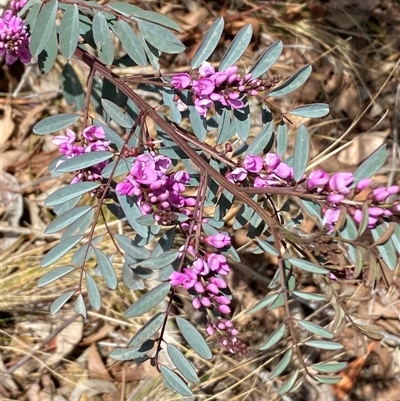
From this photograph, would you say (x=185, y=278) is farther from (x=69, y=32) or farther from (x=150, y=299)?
(x=69, y=32)

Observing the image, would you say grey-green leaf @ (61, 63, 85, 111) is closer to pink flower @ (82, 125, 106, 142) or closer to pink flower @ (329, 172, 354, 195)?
pink flower @ (82, 125, 106, 142)

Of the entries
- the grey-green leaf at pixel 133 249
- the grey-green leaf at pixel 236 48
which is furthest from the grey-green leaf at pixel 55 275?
the grey-green leaf at pixel 236 48

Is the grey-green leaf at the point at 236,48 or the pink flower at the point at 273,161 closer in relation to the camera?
the pink flower at the point at 273,161

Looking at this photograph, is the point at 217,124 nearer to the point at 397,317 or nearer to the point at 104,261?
the point at 104,261

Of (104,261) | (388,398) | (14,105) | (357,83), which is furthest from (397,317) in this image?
(14,105)

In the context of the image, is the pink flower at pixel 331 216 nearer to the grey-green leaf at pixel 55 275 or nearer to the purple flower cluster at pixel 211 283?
the purple flower cluster at pixel 211 283

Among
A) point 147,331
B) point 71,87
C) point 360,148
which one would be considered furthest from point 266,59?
point 360,148

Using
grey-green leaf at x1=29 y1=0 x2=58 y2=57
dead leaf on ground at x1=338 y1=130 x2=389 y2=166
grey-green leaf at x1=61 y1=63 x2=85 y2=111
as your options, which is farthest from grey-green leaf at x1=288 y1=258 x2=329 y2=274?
dead leaf on ground at x1=338 y1=130 x2=389 y2=166
